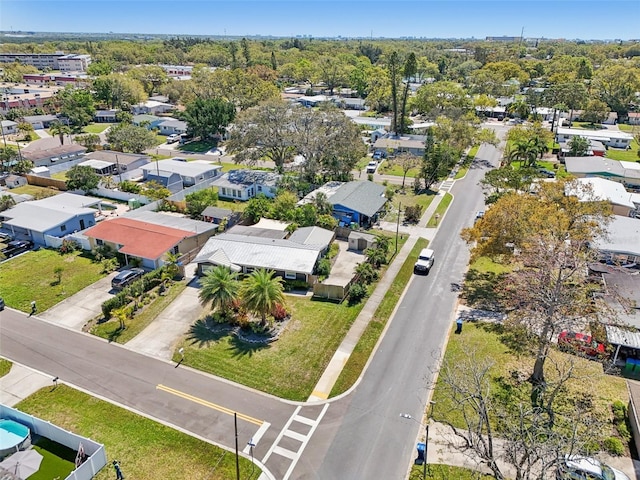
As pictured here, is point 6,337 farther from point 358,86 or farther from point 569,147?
point 358,86

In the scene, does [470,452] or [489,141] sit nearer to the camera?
[470,452]

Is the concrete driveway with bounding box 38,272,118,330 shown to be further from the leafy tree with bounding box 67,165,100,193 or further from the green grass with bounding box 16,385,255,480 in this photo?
the leafy tree with bounding box 67,165,100,193

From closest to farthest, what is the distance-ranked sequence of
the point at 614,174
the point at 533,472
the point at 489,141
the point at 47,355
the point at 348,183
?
the point at 533,472, the point at 47,355, the point at 348,183, the point at 614,174, the point at 489,141

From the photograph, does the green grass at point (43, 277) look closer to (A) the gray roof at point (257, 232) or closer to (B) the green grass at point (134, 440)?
(B) the green grass at point (134, 440)

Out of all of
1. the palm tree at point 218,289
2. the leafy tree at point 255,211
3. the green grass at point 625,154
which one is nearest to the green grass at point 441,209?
the leafy tree at point 255,211

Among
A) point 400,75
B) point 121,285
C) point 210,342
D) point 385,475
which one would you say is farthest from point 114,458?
point 400,75

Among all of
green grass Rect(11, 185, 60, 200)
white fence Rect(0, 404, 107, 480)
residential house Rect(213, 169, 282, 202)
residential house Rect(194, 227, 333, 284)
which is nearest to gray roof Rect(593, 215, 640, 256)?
residential house Rect(194, 227, 333, 284)

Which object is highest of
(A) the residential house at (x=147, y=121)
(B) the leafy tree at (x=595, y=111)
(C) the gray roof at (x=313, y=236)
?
(B) the leafy tree at (x=595, y=111)
